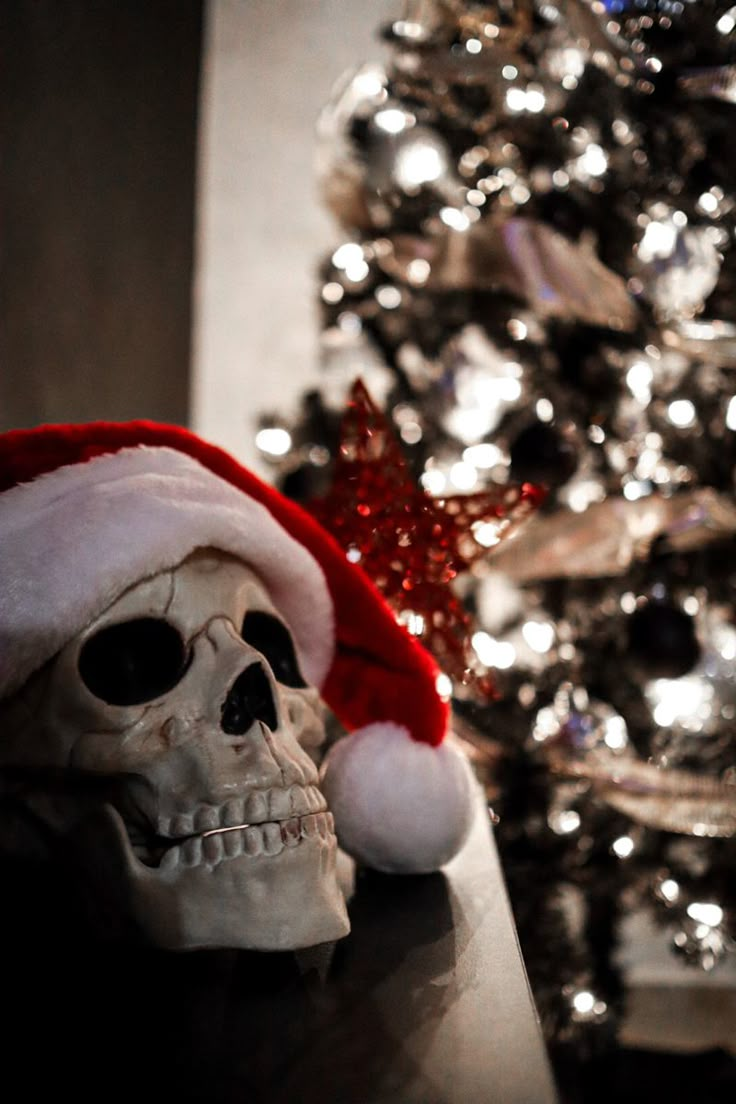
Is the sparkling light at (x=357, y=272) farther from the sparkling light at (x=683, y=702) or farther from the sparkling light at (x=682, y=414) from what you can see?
the sparkling light at (x=683, y=702)

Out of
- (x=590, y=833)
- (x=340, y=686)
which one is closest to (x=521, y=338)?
(x=590, y=833)

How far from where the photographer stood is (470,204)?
1.63 metres

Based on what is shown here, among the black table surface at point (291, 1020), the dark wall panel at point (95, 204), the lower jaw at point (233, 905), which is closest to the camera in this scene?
the black table surface at point (291, 1020)

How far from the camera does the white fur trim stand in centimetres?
57

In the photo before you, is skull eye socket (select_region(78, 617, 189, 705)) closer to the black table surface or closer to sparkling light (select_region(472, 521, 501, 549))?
the black table surface

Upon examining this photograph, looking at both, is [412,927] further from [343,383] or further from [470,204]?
[343,383]

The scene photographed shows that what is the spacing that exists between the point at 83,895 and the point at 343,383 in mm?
1604

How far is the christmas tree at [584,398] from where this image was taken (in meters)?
1.38

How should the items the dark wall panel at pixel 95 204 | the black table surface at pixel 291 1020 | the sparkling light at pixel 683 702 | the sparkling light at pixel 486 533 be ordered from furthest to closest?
the sparkling light at pixel 683 702 → the dark wall panel at pixel 95 204 → the sparkling light at pixel 486 533 → the black table surface at pixel 291 1020

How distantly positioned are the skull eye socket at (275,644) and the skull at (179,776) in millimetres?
48

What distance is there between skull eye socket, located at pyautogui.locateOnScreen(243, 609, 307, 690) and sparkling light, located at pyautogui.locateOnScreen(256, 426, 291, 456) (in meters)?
0.97

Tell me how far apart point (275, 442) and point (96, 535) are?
109cm

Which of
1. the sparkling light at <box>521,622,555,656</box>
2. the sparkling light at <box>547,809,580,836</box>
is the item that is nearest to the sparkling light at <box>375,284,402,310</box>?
the sparkling light at <box>521,622,555,656</box>

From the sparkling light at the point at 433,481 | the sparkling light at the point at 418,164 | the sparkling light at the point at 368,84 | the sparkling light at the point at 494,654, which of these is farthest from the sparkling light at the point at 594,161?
the sparkling light at the point at 494,654
